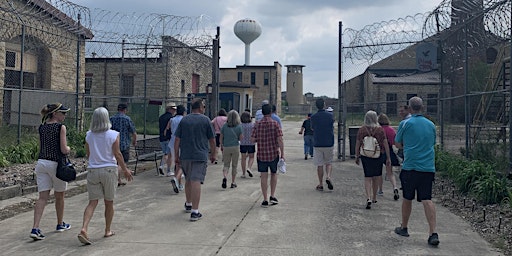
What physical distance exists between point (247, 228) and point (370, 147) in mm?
2712

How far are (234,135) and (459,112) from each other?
43.8 feet

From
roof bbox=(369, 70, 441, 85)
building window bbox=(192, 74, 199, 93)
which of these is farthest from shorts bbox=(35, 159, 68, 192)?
roof bbox=(369, 70, 441, 85)

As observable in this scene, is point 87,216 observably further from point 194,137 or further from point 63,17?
point 63,17

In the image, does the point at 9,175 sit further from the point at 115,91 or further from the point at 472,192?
the point at 115,91

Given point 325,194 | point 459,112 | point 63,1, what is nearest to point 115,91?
point 63,1

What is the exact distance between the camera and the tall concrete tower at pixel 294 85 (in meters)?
75.6

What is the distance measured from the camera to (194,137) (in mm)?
7020

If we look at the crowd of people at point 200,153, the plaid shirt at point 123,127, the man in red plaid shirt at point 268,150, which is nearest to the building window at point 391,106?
the crowd of people at point 200,153

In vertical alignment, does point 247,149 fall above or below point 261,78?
below

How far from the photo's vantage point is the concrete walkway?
5.46m

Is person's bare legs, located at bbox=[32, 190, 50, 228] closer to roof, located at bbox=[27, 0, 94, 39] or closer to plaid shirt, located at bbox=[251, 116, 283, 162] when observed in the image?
plaid shirt, located at bbox=[251, 116, 283, 162]

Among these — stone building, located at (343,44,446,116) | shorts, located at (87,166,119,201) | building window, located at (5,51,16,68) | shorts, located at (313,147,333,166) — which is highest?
stone building, located at (343,44,446,116)

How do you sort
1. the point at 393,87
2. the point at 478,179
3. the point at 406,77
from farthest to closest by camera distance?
the point at 406,77, the point at 393,87, the point at 478,179

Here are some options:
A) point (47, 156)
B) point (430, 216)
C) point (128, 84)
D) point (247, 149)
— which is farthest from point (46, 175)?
point (128, 84)
